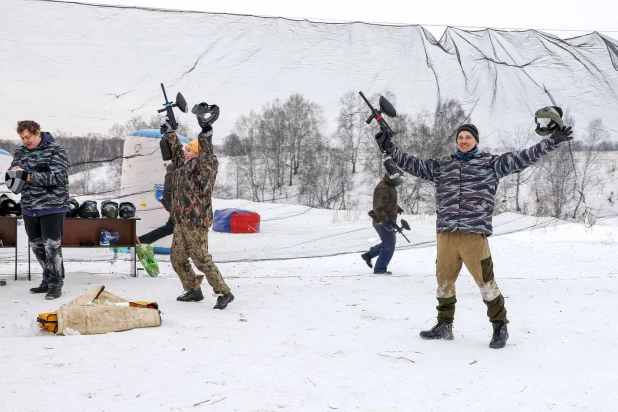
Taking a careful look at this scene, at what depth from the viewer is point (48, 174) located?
5770mm

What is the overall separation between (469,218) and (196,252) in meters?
2.46

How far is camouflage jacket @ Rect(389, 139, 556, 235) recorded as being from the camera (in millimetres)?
4477

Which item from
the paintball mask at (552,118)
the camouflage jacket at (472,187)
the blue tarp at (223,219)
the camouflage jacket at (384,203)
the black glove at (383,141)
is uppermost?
the paintball mask at (552,118)

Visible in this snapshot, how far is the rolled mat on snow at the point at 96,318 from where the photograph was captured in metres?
4.51

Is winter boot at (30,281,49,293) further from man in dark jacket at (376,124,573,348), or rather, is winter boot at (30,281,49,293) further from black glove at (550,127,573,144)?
black glove at (550,127,573,144)

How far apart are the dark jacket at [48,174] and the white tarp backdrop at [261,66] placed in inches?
91.6

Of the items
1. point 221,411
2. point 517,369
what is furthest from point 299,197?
point 221,411

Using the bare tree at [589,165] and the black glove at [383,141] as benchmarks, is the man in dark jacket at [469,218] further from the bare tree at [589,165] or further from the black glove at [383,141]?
the bare tree at [589,165]

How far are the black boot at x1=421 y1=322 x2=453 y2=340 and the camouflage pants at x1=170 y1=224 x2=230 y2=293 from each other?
1.94 meters

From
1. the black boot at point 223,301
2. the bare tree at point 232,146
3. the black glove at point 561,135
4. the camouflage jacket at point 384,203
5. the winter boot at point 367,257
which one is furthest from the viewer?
the winter boot at point 367,257

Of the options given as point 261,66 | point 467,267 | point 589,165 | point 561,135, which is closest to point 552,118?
point 561,135

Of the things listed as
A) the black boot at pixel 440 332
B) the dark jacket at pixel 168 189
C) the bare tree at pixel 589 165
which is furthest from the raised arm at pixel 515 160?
the dark jacket at pixel 168 189

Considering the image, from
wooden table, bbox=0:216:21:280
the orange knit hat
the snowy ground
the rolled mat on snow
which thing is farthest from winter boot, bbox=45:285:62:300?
the orange knit hat

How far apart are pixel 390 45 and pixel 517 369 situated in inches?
255
